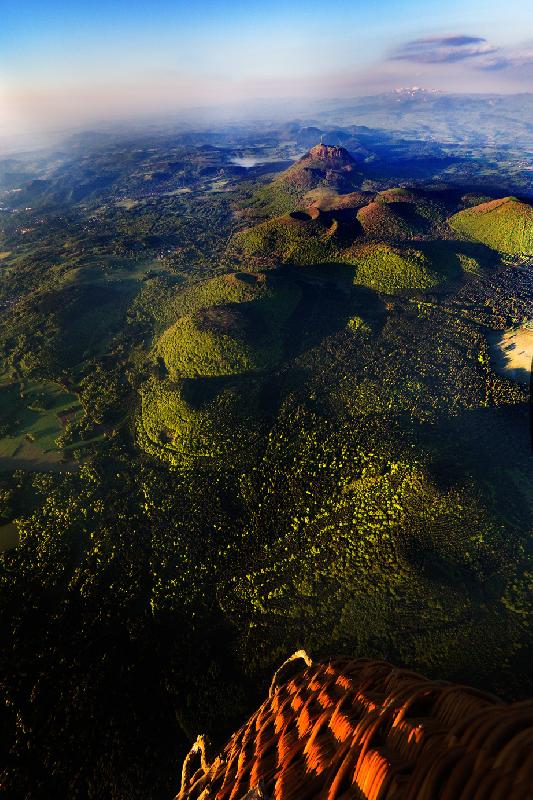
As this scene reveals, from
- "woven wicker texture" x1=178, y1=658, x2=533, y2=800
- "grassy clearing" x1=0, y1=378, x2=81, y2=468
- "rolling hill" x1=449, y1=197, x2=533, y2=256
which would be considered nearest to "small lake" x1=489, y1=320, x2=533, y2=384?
"rolling hill" x1=449, y1=197, x2=533, y2=256

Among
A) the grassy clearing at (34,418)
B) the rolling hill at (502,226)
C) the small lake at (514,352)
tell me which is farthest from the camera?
the rolling hill at (502,226)

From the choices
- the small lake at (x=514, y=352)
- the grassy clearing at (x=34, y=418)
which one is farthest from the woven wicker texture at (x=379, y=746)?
the small lake at (x=514, y=352)

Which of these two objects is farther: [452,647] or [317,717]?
[452,647]

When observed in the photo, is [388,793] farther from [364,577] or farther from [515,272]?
[515,272]

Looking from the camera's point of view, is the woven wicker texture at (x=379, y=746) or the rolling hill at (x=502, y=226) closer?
the woven wicker texture at (x=379, y=746)

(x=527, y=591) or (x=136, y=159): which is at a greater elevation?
(x=136, y=159)

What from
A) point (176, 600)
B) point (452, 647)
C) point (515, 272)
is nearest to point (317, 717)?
point (452, 647)

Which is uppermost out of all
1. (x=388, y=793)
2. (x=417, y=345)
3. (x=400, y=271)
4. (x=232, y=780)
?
(x=388, y=793)

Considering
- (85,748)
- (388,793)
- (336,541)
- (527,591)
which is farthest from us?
(336,541)

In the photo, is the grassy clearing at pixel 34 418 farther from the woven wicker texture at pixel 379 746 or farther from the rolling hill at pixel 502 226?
the rolling hill at pixel 502 226
